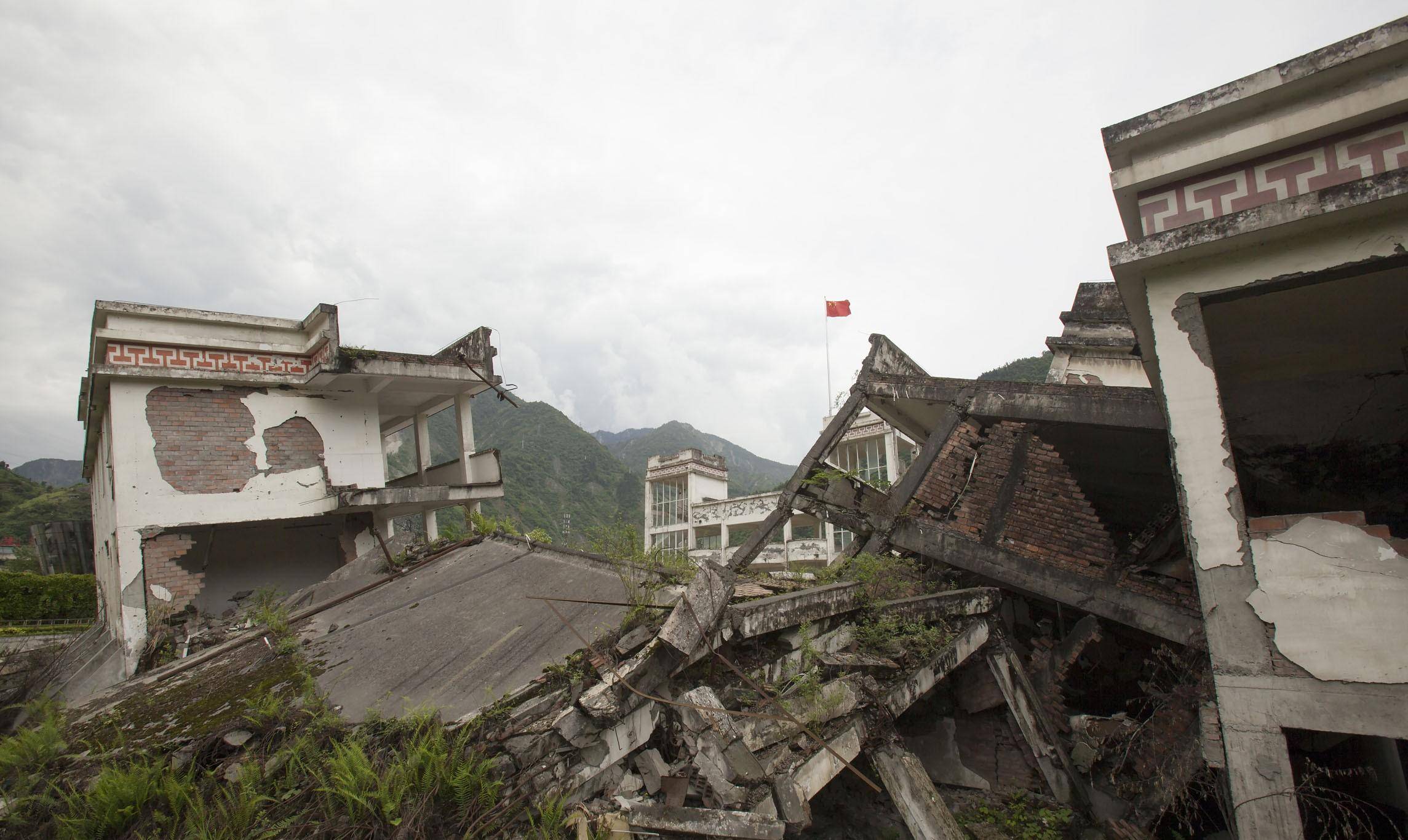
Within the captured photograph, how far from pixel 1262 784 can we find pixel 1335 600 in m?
1.12

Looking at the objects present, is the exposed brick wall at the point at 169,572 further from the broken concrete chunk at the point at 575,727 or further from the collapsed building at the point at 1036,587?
the broken concrete chunk at the point at 575,727

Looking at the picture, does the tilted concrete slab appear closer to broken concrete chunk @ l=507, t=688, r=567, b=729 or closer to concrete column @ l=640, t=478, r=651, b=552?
broken concrete chunk @ l=507, t=688, r=567, b=729

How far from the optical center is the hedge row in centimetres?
1636

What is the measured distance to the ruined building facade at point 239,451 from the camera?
10.3m

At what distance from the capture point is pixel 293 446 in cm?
1166

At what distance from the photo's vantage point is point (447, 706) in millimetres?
4738

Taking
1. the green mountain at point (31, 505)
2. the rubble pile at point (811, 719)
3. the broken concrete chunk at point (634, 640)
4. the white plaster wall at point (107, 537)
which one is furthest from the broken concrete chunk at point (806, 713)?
the green mountain at point (31, 505)

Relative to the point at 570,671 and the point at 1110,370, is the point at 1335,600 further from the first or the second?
the point at 1110,370

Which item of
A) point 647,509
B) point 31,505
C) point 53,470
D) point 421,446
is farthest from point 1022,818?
point 53,470

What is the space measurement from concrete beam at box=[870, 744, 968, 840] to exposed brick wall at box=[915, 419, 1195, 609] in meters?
3.01

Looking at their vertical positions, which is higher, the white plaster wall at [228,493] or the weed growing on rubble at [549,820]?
the white plaster wall at [228,493]

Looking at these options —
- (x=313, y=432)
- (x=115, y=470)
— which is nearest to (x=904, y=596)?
(x=313, y=432)

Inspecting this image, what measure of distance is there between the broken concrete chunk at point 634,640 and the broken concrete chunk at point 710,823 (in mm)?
1008

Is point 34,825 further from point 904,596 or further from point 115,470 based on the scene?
point 115,470
